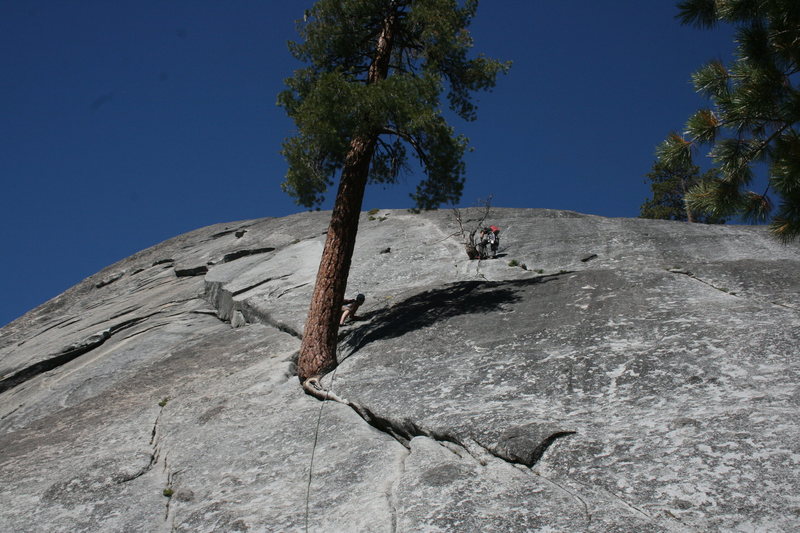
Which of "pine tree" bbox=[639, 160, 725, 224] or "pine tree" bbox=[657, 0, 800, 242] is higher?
"pine tree" bbox=[639, 160, 725, 224]

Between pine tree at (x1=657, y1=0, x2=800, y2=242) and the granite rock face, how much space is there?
75.8 inches

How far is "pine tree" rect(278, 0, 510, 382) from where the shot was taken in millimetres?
13000

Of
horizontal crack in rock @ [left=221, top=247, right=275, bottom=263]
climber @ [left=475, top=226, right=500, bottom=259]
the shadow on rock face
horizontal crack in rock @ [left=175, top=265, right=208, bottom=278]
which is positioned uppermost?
horizontal crack in rock @ [left=221, top=247, right=275, bottom=263]

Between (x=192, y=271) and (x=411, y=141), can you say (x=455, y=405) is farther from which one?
(x=192, y=271)

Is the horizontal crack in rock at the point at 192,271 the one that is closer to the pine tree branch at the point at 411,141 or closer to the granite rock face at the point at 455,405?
the granite rock face at the point at 455,405

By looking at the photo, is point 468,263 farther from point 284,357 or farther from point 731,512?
point 731,512

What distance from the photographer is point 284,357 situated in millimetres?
13422

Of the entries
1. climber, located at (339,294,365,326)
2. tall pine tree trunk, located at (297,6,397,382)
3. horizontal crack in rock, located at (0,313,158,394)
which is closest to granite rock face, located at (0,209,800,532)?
horizontal crack in rock, located at (0,313,158,394)

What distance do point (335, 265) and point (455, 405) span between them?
502 cm

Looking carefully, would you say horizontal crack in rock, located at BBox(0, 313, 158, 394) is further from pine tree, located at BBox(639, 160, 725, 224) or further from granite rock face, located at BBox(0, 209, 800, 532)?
pine tree, located at BBox(639, 160, 725, 224)

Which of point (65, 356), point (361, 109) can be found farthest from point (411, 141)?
point (65, 356)

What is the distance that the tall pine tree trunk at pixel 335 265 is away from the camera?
41.3 ft

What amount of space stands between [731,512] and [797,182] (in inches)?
197

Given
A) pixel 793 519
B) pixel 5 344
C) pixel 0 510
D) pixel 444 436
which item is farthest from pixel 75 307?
pixel 793 519
